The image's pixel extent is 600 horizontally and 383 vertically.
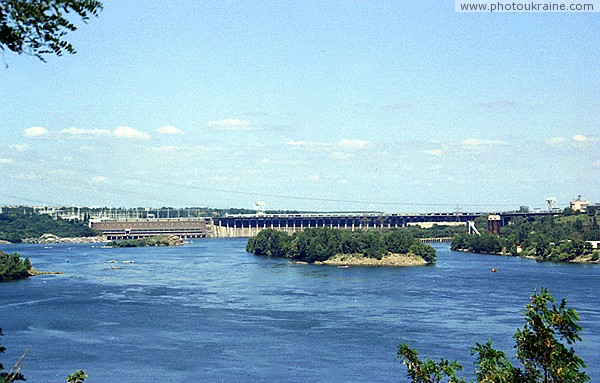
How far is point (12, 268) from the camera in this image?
5906 centimetres

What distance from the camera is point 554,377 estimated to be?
35.7 ft

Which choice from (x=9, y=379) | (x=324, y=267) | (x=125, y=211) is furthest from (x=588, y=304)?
(x=125, y=211)

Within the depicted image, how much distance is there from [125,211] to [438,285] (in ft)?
432

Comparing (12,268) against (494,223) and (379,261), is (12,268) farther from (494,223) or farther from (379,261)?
(494,223)

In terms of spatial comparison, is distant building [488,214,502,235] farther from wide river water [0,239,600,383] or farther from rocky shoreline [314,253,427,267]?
wide river water [0,239,600,383]

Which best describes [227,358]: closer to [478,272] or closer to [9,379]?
[9,379]

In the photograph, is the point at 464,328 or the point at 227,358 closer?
the point at 227,358

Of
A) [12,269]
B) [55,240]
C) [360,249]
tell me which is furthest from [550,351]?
[55,240]

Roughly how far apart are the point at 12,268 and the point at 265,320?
29603 millimetres

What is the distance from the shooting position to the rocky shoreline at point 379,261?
72000 mm

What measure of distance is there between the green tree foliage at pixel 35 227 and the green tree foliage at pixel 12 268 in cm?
7180

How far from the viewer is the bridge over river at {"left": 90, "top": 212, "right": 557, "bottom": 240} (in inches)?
5335

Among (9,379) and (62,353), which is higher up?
(9,379)

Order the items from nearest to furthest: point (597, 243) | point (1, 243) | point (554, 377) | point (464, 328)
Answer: point (554, 377)
point (464, 328)
point (597, 243)
point (1, 243)
